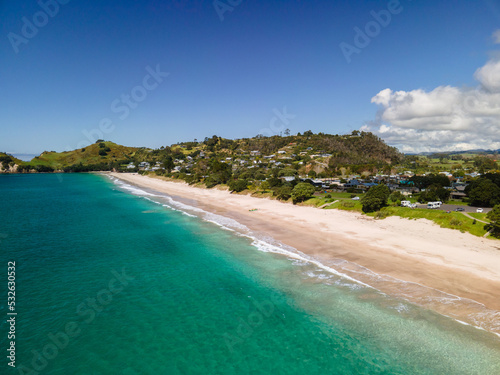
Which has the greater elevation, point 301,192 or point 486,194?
point 486,194

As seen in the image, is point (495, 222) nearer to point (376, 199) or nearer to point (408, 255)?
point (408, 255)

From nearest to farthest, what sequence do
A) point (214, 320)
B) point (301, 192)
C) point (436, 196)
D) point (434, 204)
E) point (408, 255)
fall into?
point (214, 320) < point (408, 255) < point (434, 204) < point (436, 196) < point (301, 192)

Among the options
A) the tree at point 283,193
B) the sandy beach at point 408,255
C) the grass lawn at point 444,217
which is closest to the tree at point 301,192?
the tree at point 283,193

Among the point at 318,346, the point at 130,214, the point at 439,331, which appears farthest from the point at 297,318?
the point at 130,214

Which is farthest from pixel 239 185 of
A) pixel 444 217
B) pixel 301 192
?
pixel 444 217

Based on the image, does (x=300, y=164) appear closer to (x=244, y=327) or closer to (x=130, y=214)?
(x=130, y=214)

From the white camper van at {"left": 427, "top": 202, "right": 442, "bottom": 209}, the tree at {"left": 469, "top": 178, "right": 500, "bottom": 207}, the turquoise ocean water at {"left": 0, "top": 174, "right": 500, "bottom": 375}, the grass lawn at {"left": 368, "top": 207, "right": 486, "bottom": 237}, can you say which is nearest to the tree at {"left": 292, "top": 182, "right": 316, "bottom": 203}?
the grass lawn at {"left": 368, "top": 207, "right": 486, "bottom": 237}
